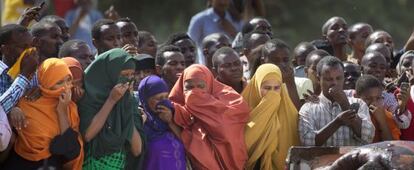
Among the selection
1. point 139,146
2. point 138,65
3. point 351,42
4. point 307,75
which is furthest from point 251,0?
point 139,146

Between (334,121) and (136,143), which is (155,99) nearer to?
(136,143)

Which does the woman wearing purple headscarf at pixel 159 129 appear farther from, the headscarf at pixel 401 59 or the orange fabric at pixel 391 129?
the headscarf at pixel 401 59

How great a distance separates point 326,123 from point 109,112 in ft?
5.84

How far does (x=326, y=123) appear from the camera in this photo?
10.7m

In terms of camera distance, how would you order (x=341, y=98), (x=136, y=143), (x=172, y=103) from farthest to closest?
1. (x=341, y=98)
2. (x=172, y=103)
3. (x=136, y=143)

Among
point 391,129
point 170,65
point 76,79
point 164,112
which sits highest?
point 76,79

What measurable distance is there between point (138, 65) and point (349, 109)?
165cm

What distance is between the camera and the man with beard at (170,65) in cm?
1115

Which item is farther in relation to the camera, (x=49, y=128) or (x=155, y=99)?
(x=155, y=99)

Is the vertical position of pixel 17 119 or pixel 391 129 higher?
pixel 17 119

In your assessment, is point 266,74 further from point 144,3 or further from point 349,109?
point 144,3

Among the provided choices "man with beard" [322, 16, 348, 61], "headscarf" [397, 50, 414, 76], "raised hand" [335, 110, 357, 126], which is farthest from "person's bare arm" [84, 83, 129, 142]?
"man with beard" [322, 16, 348, 61]

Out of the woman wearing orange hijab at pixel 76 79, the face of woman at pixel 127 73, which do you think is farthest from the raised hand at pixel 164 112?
the woman wearing orange hijab at pixel 76 79

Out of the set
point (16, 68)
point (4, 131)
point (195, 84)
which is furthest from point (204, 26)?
point (4, 131)
